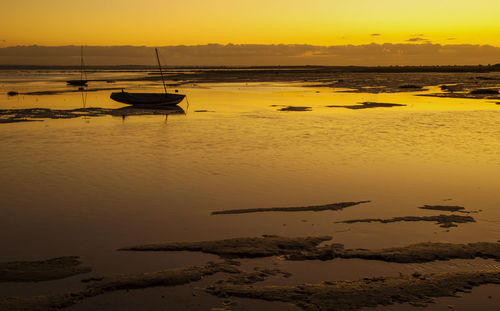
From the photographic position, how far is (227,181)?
12750mm

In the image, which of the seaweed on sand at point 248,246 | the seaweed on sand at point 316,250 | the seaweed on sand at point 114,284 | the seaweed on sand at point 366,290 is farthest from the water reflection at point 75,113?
the seaweed on sand at point 366,290

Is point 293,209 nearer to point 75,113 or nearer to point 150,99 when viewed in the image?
point 75,113

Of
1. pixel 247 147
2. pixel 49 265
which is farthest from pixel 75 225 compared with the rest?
pixel 247 147

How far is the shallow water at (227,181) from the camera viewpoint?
8.75m

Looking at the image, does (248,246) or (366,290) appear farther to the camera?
(248,246)

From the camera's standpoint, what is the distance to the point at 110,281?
6746 millimetres

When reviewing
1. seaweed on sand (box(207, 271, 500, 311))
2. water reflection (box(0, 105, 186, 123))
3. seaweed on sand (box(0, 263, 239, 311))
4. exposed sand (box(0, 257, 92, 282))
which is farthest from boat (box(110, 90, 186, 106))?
seaweed on sand (box(207, 271, 500, 311))

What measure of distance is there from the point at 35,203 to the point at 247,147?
8842 millimetres

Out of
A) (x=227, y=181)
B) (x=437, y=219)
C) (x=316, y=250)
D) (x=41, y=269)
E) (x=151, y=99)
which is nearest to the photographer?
(x=41, y=269)

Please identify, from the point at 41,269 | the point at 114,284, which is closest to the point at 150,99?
the point at 41,269

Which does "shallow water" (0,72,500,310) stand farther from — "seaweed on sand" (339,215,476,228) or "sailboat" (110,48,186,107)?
"sailboat" (110,48,186,107)

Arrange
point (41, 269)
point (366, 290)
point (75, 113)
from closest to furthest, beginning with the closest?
1. point (366, 290)
2. point (41, 269)
3. point (75, 113)

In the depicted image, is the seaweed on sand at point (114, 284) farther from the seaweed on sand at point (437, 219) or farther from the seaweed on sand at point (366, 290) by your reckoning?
the seaweed on sand at point (437, 219)

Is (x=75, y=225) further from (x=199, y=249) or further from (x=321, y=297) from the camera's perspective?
(x=321, y=297)
